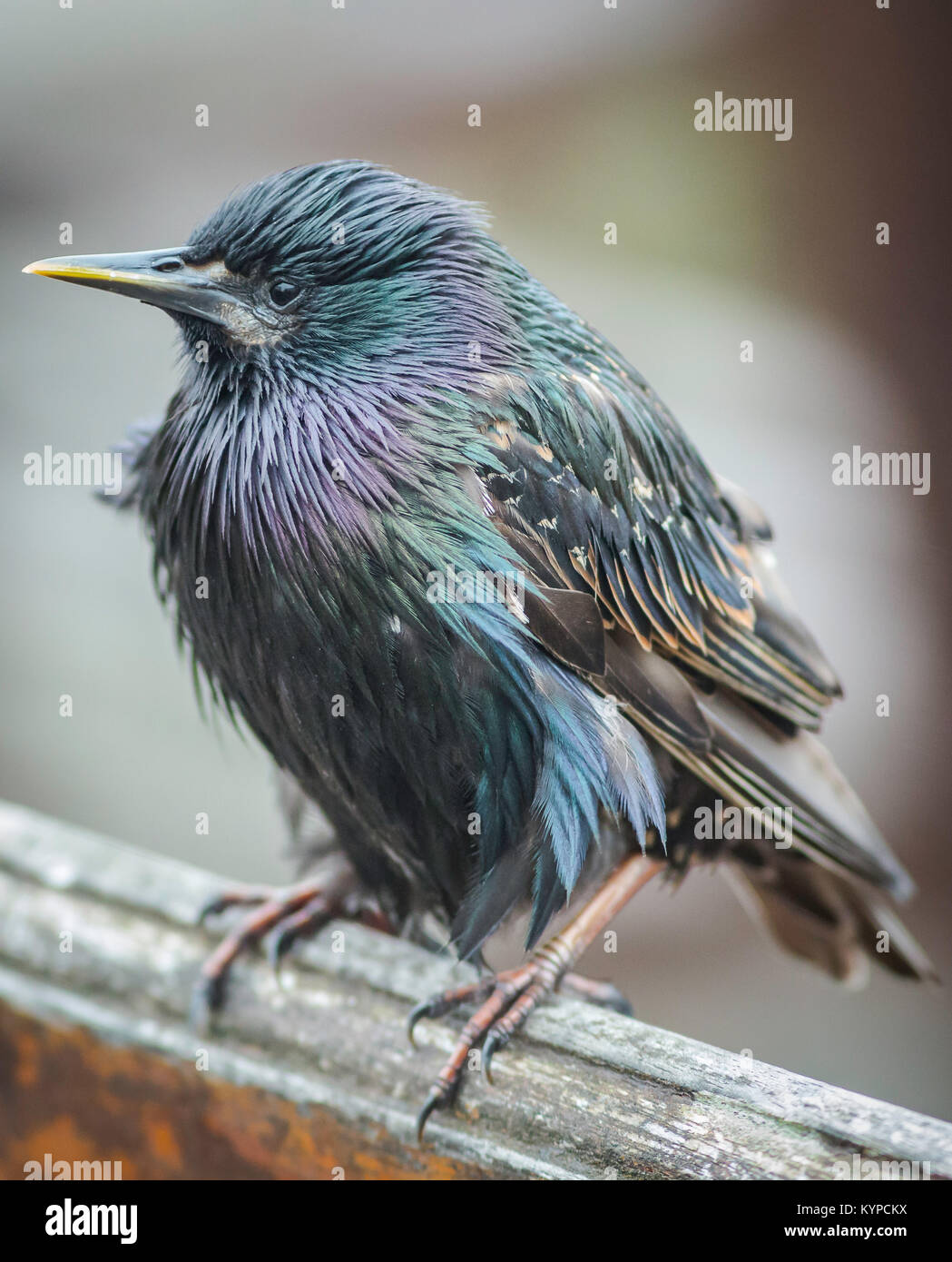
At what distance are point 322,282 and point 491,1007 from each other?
80cm

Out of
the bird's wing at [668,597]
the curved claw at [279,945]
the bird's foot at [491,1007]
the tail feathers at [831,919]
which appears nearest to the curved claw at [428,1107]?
the bird's foot at [491,1007]

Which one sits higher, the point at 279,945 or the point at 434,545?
the point at 434,545

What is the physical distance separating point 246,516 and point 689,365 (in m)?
1.34

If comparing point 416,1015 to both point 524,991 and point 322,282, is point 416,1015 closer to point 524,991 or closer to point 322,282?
point 524,991

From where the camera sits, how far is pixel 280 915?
5.04 feet

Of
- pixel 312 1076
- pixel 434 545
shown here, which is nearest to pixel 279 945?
pixel 312 1076

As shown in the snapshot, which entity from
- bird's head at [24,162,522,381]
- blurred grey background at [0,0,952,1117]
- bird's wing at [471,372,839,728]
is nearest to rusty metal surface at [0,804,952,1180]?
blurred grey background at [0,0,952,1117]

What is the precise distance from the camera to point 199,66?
1738mm

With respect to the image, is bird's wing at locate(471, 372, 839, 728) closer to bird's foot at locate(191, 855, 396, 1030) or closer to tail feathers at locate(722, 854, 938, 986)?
tail feathers at locate(722, 854, 938, 986)

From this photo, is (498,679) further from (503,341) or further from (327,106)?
(327,106)

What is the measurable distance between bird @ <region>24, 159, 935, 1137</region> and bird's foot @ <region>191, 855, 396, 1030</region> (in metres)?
0.28

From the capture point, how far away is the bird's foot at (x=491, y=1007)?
123cm

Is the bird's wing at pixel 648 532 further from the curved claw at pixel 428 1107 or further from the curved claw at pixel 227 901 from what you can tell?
the curved claw at pixel 227 901
